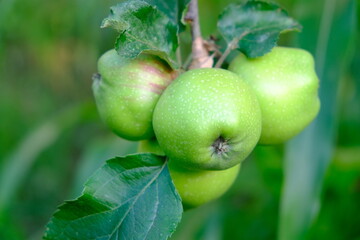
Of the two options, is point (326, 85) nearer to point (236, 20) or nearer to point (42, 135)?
point (236, 20)

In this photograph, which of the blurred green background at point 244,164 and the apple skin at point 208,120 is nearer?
the apple skin at point 208,120

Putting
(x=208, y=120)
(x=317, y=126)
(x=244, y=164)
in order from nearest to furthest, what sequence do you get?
(x=208, y=120), (x=317, y=126), (x=244, y=164)

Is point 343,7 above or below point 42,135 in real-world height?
above

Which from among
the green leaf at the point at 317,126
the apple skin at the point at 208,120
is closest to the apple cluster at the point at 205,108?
the apple skin at the point at 208,120

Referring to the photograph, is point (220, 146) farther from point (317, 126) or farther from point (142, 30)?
point (317, 126)

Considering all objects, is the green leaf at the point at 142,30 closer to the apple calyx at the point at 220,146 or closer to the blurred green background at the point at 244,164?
the apple calyx at the point at 220,146

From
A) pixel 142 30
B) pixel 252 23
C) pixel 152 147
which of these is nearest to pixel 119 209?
pixel 152 147

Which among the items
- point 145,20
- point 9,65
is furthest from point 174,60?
point 9,65
